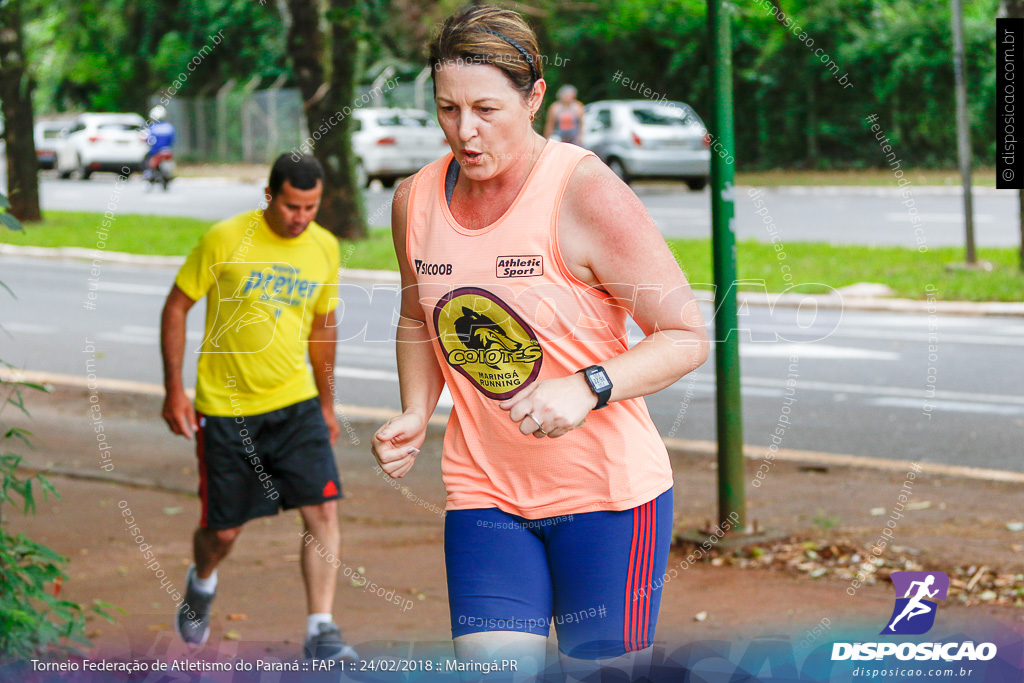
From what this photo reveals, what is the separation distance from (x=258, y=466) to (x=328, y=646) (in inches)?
29.7

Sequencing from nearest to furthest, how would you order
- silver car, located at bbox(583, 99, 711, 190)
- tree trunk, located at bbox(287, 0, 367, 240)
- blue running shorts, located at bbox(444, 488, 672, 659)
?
blue running shorts, located at bbox(444, 488, 672, 659)
tree trunk, located at bbox(287, 0, 367, 240)
silver car, located at bbox(583, 99, 711, 190)

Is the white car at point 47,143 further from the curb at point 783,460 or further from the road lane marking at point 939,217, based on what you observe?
the curb at point 783,460

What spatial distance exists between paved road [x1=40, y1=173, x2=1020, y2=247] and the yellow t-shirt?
11.8 meters

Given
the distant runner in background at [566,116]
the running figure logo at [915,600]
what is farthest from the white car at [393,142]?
the running figure logo at [915,600]

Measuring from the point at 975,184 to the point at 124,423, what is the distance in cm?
1921

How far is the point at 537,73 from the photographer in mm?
2664

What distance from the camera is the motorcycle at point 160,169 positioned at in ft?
97.4

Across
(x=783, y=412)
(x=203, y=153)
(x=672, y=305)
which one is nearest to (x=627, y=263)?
(x=672, y=305)

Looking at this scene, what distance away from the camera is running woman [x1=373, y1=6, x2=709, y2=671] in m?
2.55

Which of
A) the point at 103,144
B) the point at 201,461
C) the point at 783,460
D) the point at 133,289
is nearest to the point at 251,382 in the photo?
the point at 201,461

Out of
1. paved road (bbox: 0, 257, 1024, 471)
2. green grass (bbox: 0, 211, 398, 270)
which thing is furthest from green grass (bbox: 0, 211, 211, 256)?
paved road (bbox: 0, 257, 1024, 471)

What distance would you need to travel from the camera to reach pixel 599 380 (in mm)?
2445

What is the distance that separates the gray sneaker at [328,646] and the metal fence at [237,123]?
2980 centimetres

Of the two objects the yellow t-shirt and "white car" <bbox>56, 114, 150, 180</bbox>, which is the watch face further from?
"white car" <bbox>56, 114, 150, 180</bbox>
